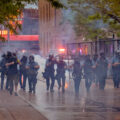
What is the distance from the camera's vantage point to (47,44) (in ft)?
172

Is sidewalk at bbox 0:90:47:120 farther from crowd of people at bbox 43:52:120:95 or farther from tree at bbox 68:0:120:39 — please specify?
tree at bbox 68:0:120:39

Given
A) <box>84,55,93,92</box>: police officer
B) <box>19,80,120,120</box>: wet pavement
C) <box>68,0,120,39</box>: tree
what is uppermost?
<box>68,0,120,39</box>: tree

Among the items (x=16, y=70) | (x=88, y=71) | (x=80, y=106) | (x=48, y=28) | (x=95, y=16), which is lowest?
(x=80, y=106)

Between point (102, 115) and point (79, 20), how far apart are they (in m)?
13.6

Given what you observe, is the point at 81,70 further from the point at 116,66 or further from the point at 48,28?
the point at 48,28

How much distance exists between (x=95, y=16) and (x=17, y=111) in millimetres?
8760

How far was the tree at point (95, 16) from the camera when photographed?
59.4 feet

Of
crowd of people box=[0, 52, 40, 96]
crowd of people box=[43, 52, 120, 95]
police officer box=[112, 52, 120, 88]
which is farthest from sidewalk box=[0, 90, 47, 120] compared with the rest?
police officer box=[112, 52, 120, 88]

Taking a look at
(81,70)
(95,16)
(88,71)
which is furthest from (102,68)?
(95,16)

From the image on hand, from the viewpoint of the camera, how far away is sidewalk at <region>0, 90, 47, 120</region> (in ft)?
32.6

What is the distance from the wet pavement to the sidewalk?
0.79 feet

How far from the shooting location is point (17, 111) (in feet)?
35.8

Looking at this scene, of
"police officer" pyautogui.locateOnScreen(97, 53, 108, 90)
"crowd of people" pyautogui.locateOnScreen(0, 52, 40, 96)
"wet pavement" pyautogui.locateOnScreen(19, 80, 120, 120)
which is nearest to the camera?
"wet pavement" pyautogui.locateOnScreen(19, 80, 120, 120)

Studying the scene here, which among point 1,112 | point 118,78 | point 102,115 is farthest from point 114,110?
point 118,78
